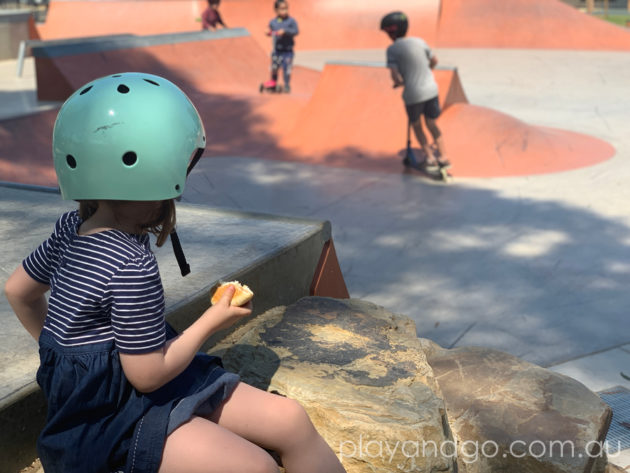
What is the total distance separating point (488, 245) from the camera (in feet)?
18.8

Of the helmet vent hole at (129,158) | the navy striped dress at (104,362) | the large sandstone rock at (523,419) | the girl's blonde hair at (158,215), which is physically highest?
the helmet vent hole at (129,158)

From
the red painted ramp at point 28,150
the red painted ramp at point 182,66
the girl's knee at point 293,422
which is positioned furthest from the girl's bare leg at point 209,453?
the red painted ramp at point 182,66

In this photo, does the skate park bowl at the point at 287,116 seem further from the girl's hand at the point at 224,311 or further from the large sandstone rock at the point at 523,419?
the girl's hand at the point at 224,311

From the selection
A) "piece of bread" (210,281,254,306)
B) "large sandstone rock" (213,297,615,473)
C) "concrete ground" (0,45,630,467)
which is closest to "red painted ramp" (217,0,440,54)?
"concrete ground" (0,45,630,467)

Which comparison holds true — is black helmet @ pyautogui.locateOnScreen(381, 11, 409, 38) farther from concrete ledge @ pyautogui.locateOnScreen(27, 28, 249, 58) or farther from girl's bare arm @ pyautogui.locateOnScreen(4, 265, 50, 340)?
girl's bare arm @ pyautogui.locateOnScreen(4, 265, 50, 340)

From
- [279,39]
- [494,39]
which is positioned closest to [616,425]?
[279,39]

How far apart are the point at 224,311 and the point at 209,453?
35 centimetres

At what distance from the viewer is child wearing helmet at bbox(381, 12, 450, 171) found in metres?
7.62

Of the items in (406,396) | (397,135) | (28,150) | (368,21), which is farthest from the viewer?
(368,21)

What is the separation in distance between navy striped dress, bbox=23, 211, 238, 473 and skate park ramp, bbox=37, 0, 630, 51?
57.9 ft

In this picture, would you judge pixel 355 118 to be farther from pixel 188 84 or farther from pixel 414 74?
pixel 188 84

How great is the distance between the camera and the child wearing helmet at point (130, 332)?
1.83 metres

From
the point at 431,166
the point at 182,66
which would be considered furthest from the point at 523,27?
the point at 431,166

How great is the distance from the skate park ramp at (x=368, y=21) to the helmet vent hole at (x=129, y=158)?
57.4ft
